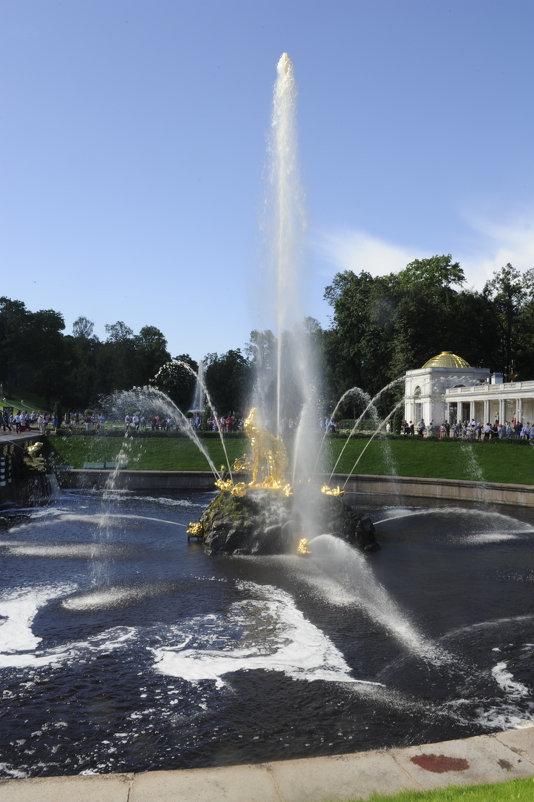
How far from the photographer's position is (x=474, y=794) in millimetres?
6012

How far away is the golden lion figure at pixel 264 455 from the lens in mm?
21969

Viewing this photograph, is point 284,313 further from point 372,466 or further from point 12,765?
point 372,466

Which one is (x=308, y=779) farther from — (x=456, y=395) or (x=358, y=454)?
(x=456, y=395)

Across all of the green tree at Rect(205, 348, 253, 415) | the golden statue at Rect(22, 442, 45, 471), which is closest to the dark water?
the golden statue at Rect(22, 442, 45, 471)

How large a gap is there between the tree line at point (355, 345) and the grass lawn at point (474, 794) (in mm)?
→ 70512

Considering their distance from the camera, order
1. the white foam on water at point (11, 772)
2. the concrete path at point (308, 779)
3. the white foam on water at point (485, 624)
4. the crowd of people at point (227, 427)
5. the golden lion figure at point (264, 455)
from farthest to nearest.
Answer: the crowd of people at point (227, 427)
the golden lion figure at point (264, 455)
the white foam on water at point (485, 624)
the white foam on water at point (11, 772)
the concrete path at point (308, 779)

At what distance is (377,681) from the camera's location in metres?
10.5

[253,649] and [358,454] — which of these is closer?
[253,649]

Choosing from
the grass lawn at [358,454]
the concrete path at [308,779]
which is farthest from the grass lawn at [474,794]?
the grass lawn at [358,454]

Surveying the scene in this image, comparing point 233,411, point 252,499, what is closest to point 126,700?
point 252,499

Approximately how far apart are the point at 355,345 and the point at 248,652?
7310cm

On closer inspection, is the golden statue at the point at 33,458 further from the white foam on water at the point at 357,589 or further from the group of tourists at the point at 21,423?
the white foam on water at the point at 357,589

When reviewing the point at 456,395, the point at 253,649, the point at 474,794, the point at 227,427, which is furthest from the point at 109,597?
the point at 456,395

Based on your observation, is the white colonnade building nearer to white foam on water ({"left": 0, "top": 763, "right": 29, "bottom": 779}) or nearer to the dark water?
the dark water
